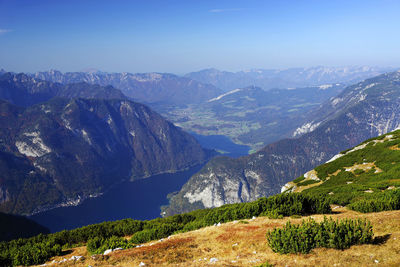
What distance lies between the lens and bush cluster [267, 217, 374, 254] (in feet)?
68.3

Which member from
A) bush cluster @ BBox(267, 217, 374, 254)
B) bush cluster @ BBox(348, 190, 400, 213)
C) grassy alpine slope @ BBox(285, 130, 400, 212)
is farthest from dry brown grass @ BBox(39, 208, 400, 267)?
→ grassy alpine slope @ BBox(285, 130, 400, 212)

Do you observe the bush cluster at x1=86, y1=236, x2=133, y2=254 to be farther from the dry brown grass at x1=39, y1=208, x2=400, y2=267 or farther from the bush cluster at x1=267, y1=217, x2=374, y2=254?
the bush cluster at x1=267, y1=217, x2=374, y2=254

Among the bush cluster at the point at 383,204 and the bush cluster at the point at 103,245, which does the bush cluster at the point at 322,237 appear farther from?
the bush cluster at the point at 103,245

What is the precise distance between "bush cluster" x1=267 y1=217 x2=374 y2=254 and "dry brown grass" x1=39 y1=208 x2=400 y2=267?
0.52 meters

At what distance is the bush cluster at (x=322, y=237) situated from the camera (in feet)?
68.3

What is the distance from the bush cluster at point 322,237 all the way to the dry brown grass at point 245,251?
0.52 m

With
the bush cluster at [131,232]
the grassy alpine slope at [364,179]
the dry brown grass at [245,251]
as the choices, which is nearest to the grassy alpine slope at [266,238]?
the dry brown grass at [245,251]

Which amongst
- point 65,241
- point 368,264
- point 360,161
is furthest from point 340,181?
point 65,241

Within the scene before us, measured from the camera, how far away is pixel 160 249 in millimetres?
27234

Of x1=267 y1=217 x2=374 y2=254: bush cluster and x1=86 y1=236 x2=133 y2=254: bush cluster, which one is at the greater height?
x1=267 y1=217 x2=374 y2=254: bush cluster

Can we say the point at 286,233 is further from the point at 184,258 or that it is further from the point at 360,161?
the point at 360,161

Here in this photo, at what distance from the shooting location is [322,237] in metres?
21.2

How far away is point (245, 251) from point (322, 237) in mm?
7461

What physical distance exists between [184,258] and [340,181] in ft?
165
